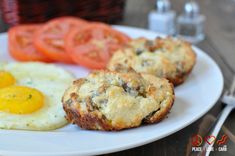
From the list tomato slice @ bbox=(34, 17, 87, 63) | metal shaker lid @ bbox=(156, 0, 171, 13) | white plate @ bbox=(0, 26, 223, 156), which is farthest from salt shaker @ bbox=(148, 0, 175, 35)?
white plate @ bbox=(0, 26, 223, 156)

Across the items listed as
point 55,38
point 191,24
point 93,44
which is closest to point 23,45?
point 55,38

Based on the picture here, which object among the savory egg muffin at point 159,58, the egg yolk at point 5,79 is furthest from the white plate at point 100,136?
the egg yolk at point 5,79

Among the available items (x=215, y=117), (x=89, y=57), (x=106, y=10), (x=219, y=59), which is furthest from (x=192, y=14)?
(x=215, y=117)

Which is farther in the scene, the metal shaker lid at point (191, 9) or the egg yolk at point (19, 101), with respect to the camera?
Answer: the metal shaker lid at point (191, 9)

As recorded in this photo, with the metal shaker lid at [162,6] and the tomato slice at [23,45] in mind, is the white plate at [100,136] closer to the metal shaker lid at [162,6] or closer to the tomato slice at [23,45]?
the tomato slice at [23,45]

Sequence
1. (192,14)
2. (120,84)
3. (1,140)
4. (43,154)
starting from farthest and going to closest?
(192,14), (120,84), (1,140), (43,154)

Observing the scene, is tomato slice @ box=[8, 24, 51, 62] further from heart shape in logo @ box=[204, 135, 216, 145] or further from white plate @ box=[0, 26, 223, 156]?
heart shape in logo @ box=[204, 135, 216, 145]

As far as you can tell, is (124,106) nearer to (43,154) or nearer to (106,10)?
(43,154)

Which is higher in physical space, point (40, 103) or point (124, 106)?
point (124, 106)
